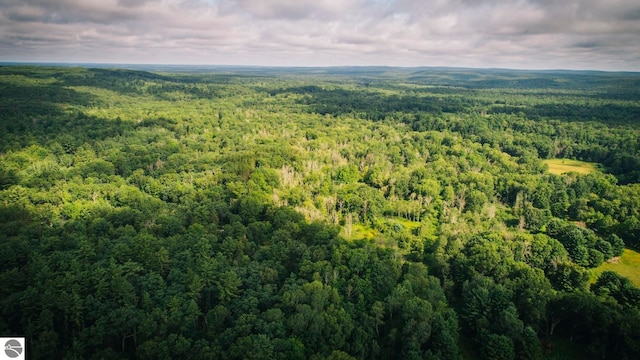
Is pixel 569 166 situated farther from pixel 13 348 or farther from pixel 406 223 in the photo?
pixel 13 348

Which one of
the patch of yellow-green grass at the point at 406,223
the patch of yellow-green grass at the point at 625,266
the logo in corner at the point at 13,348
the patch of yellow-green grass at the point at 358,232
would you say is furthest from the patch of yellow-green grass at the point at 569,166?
the logo in corner at the point at 13,348

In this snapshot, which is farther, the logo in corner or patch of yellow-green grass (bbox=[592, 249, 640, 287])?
patch of yellow-green grass (bbox=[592, 249, 640, 287])

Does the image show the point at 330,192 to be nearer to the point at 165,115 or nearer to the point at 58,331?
the point at 58,331

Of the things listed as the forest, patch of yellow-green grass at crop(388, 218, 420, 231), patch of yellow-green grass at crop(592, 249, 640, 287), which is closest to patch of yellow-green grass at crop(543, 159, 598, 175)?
the forest

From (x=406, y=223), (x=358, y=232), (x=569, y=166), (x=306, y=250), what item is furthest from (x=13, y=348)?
(x=569, y=166)

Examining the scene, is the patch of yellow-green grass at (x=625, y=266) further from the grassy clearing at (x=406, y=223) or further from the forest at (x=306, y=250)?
the grassy clearing at (x=406, y=223)

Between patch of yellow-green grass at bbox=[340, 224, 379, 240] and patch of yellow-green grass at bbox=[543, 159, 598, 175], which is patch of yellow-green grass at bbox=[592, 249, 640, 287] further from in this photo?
patch of yellow-green grass at bbox=[543, 159, 598, 175]

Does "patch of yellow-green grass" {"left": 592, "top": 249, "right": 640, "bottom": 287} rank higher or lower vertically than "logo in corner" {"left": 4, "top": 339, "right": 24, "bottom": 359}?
lower
